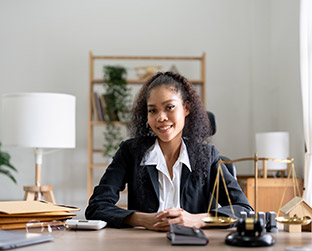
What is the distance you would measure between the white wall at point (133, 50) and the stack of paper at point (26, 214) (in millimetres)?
2861

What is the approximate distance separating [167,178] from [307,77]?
1987mm

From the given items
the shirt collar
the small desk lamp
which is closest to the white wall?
the small desk lamp

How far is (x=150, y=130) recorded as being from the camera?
78.8 inches

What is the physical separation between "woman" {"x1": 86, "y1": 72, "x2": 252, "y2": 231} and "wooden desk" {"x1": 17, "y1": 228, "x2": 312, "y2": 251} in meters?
0.27

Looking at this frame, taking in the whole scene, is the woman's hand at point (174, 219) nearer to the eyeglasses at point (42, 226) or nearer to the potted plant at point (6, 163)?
the eyeglasses at point (42, 226)

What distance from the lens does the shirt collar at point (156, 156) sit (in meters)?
1.82

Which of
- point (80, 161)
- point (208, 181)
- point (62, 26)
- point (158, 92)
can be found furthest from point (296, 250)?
point (62, 26)

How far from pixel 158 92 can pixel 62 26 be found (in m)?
2.95

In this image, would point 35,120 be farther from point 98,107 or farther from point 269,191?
point 269,191

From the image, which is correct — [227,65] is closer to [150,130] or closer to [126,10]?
[126,10]

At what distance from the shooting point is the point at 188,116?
198cm

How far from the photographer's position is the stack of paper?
144cm

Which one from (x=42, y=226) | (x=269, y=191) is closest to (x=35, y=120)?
(x=42, y=226)

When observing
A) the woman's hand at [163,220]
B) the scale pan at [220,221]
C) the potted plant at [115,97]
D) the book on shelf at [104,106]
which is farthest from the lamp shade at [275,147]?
the scale pan at [220,221]
